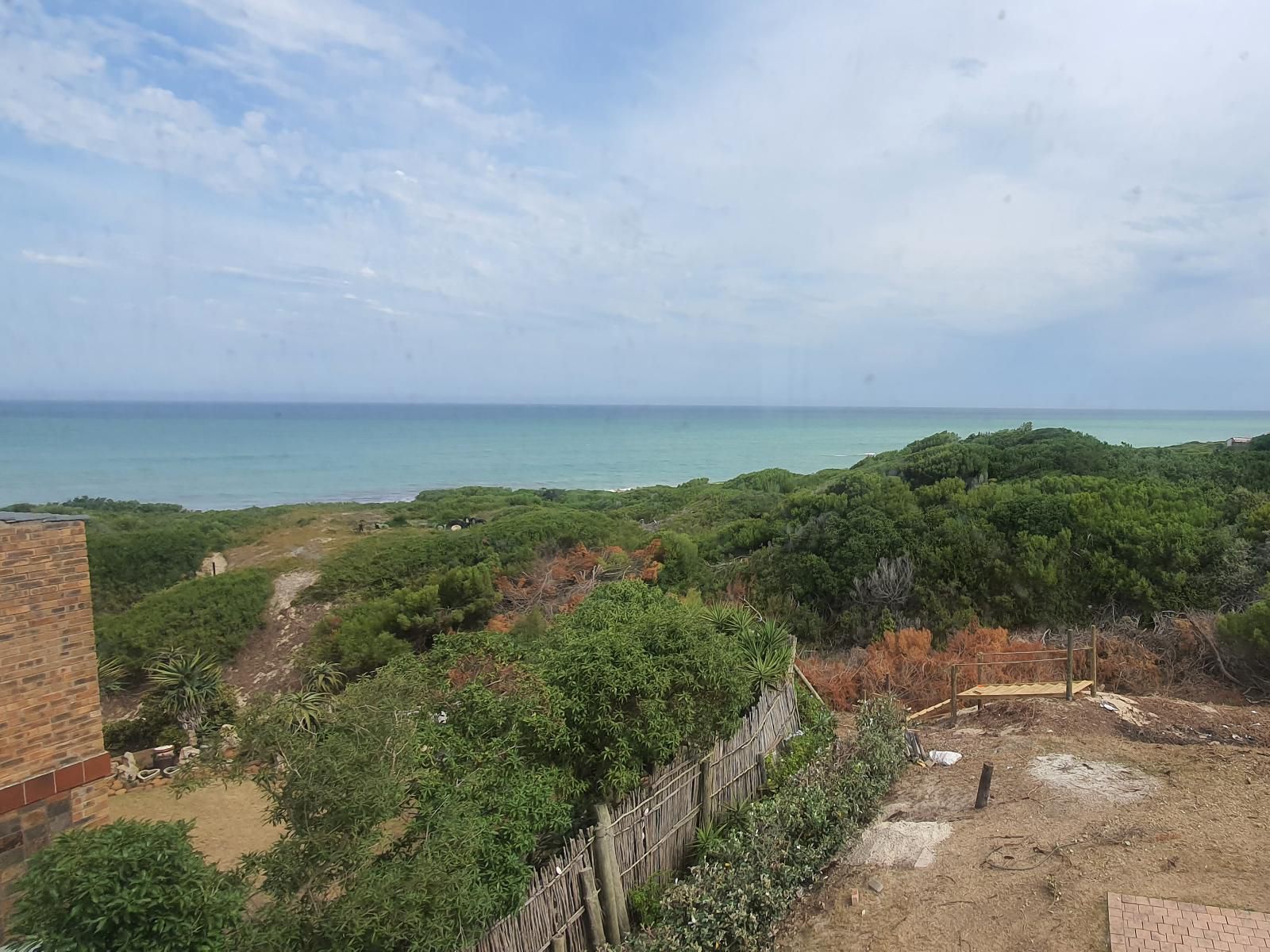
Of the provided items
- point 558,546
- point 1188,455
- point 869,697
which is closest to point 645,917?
point 869,697

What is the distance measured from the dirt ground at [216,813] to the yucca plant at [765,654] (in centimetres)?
656

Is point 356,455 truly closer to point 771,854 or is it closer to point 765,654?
point 765,654

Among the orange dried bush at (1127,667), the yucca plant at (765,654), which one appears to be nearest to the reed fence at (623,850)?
the yucca plant at (765,654)

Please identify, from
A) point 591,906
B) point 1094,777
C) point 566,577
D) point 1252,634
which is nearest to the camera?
point 591,906

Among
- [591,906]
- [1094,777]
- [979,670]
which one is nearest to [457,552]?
[979,670]

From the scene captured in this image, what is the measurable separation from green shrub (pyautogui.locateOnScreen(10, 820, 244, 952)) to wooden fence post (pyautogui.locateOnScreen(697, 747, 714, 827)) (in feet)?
13.4

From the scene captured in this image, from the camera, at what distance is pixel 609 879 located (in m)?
5.43

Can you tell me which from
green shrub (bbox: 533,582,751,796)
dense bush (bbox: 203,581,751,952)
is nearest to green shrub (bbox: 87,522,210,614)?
dense bush (bbox: 203,581,751,952)

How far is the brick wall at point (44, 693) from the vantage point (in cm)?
554

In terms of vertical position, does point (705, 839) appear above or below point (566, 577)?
above

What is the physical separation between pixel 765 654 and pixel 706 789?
2.33 m

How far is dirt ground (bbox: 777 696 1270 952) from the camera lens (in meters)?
5.11

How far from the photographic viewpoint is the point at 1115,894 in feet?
16.9

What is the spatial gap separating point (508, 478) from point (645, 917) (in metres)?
61.5
